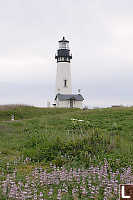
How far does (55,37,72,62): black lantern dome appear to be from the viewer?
193 feet

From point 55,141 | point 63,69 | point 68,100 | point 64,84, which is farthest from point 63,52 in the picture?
point 55,141

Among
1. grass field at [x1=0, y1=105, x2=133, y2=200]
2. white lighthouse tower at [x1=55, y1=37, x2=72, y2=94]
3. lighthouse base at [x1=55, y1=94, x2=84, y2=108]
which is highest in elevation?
white lighthouse tower at [x1=55, y1=37, x2=72, y2=94]

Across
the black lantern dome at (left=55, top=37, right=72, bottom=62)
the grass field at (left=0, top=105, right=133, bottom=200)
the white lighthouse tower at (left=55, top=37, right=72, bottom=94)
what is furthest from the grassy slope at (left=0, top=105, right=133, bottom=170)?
the black lantern dome at (left=55, top=37, right=72, bottom=62)

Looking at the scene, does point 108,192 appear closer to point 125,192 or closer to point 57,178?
point 57,178

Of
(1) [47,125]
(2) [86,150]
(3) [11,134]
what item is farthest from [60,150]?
(1) [47,125]

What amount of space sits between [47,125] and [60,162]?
9.04 metres

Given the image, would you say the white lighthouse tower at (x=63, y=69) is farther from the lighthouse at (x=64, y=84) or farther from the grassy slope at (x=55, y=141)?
the grassy slope at (x=55, y=141)

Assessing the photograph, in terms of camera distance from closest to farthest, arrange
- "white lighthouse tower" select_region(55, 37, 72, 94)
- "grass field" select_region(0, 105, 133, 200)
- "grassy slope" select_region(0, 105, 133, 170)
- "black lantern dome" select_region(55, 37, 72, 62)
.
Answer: "grass field" select_region(0, 105, 133, 200) < "grassy slope" select_region(0, 105, 133, 170) < "white lighthouse tower" select_region(55, 37, 72, 94) < "black lantern dome" select_region(55, 37, 72, 62)

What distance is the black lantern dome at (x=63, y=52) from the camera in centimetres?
5881

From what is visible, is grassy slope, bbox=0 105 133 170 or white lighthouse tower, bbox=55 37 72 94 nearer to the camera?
grassy slope, bbox=0 105 133 170

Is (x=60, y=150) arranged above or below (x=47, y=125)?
below

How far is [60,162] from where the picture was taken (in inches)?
441

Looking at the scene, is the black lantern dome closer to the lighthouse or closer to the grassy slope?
the lighthouse

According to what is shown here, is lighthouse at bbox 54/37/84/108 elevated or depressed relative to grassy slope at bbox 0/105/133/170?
elevated
